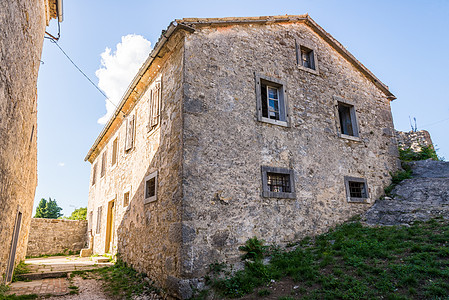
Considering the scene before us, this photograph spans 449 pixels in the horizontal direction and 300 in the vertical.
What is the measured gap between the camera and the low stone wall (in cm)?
1320

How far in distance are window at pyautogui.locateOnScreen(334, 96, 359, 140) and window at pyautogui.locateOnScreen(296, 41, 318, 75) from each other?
1.21 meters

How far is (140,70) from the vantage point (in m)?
8.43

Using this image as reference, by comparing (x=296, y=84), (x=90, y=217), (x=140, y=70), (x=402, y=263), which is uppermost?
(x=140, y=70)

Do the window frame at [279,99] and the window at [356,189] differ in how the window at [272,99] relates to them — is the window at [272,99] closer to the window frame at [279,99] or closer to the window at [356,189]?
the window frame at [279,99]

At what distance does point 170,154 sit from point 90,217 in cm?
1064

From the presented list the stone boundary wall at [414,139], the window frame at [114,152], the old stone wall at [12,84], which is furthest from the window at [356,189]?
the window frame at [114,152]

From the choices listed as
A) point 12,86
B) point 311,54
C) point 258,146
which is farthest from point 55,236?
point 311,54

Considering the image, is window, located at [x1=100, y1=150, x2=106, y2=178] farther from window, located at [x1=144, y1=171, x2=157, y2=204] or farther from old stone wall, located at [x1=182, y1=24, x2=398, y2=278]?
old stone wall, located at [x1=182, y1=24, x2=398, y2=278]

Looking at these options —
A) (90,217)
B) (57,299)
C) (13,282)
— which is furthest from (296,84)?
(90,217)

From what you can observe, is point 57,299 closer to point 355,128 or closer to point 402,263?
point 402,263

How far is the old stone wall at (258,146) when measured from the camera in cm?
596

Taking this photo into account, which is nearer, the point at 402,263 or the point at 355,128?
the point at 402,263

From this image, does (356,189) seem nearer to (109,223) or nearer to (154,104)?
(154,104)

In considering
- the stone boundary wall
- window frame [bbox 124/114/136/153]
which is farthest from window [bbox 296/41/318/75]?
the stone boundary wall
